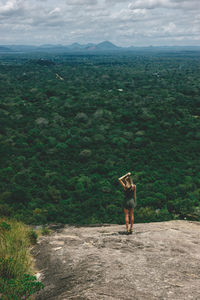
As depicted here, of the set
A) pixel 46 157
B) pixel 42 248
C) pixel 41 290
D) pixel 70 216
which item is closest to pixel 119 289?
pixel 41 290

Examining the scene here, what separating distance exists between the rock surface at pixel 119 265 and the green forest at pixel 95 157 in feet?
28.0

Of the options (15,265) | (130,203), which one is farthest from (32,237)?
(130,203)

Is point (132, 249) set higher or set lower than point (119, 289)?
lower

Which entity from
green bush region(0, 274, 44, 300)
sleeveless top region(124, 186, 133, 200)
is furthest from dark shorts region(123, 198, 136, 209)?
green bush region(0, 274, 44, 300)

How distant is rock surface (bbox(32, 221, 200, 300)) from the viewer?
248 inches

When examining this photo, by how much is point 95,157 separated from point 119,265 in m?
28.4

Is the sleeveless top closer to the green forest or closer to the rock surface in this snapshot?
the rock surface

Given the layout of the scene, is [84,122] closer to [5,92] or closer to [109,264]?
[5,92]

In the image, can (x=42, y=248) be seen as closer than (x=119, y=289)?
No

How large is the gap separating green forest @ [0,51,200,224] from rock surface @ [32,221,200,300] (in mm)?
8526

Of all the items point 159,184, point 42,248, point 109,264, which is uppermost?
point 109,264

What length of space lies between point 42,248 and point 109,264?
3015 mm

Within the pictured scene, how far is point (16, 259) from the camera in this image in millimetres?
7625

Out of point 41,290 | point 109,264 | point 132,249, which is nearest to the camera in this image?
point 41,290
